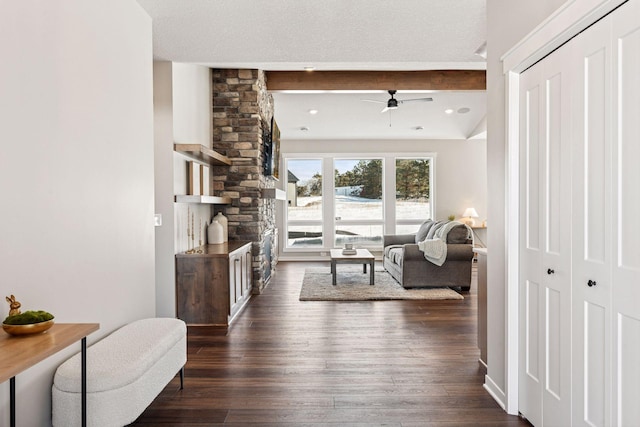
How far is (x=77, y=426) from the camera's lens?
1.96 metres

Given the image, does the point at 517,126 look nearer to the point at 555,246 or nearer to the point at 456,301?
the point at 555,246

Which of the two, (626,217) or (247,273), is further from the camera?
(247,273)

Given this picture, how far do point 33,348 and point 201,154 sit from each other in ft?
11.4

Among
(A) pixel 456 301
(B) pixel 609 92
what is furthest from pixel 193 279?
(B) pixel 609 92

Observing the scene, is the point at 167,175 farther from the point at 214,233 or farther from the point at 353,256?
the point at 353,256

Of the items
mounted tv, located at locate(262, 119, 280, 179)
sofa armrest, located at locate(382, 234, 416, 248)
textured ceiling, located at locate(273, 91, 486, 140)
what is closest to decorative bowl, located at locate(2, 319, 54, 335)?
mounted tv, located at locate(262, 119, 280, 179)

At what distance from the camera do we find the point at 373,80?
697 cm

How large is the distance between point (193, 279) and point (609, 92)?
3.79 metres

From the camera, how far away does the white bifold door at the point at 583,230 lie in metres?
1.70

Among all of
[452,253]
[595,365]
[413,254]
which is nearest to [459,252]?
[452,253]

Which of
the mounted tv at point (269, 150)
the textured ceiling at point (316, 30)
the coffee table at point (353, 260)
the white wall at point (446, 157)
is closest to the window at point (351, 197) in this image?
the white wall at point (446, 157)

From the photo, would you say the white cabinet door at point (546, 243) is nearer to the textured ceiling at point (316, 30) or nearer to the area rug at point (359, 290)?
the textured ceiling at point (316, 30)

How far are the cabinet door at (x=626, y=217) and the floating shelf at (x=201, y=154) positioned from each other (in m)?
3.57

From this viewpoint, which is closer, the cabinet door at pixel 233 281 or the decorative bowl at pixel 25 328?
the decorative bowl at pixel 25 328
